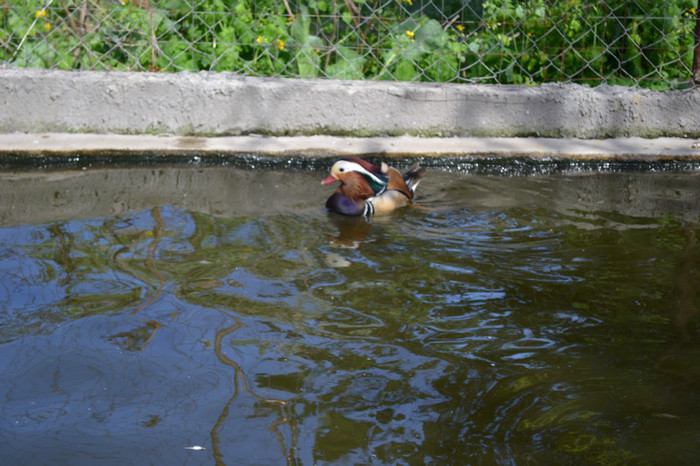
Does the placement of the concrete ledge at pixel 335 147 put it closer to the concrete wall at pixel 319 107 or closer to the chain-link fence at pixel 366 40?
the concrete wall at pixel 319 107

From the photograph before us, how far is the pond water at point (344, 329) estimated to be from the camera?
2.82 m

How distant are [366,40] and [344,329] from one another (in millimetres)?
4269

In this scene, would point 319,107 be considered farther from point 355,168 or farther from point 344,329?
point 344,329

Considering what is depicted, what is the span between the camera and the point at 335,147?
249 inches

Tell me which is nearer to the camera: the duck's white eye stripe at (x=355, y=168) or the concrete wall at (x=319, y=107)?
the duck's white eye stripe at (x=355, y=168)

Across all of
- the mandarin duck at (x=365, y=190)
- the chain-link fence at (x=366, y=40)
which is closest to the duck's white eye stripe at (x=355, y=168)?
the mandarin duck at (x=365, y=190)

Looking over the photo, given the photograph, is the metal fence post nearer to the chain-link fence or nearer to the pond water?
the chain-link fence

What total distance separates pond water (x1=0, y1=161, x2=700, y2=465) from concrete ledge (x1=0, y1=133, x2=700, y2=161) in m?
0.69

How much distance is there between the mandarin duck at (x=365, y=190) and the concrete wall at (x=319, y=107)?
1.31 metres

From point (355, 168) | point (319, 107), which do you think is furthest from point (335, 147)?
point (355, 168)

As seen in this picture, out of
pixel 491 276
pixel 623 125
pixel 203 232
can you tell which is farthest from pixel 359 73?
pixel 491 276

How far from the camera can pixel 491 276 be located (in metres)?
4.18

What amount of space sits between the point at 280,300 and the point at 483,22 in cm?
363

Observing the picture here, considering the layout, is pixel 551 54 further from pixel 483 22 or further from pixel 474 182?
pixel 474 182
